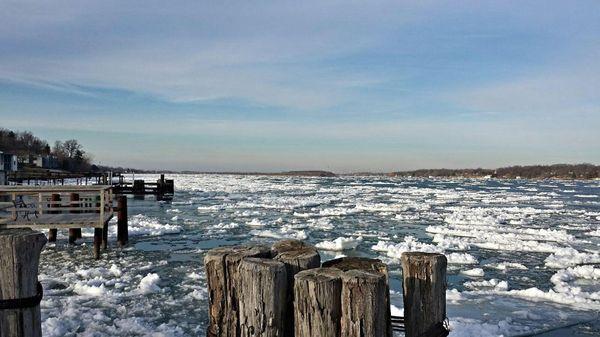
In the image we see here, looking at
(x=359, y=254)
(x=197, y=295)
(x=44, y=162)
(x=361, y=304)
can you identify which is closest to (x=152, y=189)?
(x=359, y=254)

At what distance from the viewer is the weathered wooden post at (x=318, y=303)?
3.12 metres

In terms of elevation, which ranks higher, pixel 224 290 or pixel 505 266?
pixel 224 290

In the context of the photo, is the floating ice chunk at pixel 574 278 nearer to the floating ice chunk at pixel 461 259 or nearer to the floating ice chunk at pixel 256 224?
the floating ice chunk at pixel 461 259

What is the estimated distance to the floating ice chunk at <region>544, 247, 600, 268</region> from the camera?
13046mm

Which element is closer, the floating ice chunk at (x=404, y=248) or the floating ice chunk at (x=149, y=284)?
the floating ice chunk at (x=149, y=284)

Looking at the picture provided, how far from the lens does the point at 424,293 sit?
354 centimetres

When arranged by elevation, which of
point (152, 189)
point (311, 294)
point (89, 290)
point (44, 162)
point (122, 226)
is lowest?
point (89, 290)

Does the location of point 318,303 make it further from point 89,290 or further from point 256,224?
point 256,224

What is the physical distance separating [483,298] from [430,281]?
266 inches

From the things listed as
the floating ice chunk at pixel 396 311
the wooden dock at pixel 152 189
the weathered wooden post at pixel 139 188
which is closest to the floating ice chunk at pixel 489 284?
the floating ice chunk at pixel 396 311

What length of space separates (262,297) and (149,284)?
292 inches

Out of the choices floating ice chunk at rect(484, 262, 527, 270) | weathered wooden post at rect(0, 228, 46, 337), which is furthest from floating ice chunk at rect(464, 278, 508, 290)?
weathered wooden post at rect(0, 228, 46, 337)

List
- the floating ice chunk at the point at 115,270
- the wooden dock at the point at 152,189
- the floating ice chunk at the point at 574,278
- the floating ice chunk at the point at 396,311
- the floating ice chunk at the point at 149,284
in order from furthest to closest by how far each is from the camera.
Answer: the wooden dock at the point at 152,189 → the floating ice chunk at the point at 115,270 → the floating ice chunk at the point at 574,278 → the floating ice chunk at the point at 149,284 → the floating ice chunk at the point at 396,311

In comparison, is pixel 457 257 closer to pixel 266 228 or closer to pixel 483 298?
pixel 483 298
